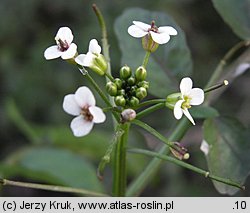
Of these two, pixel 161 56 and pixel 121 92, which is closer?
pixel 121 92

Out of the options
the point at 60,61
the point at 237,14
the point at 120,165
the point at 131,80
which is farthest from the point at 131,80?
the point at 60,61

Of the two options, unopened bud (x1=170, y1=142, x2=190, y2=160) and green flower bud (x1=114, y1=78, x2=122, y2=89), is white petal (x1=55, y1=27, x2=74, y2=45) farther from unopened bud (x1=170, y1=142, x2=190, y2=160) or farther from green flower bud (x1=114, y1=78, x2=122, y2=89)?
unopened bud (x1=170, y1=142, x2=190, y2=160)

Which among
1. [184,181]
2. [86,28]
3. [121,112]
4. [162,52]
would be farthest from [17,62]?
[121,112]

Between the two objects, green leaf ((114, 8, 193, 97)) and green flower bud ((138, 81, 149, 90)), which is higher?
green leaf ((114, 8, 193, 97))

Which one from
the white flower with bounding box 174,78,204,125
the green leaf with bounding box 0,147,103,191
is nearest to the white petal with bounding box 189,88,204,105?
the white flower with bounding box 174,78,204,125

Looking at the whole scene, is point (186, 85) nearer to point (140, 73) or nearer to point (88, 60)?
point (140, 73)

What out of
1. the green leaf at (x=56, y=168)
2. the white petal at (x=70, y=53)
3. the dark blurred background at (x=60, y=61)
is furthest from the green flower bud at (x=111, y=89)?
the dark blurred background at (x=60, y=61)

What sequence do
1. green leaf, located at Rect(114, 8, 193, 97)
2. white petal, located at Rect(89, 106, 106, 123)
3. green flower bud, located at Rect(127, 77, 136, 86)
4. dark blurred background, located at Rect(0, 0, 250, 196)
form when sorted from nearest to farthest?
white petal, located at Rect(89, 106, 106, 123) < green flower bud, located at Rect(127, 77, 136, 86) < green leaf, located at Rect(114, 8, 193, 97) < dark blurred background, located at Rect(0, 0, 250, 196)
